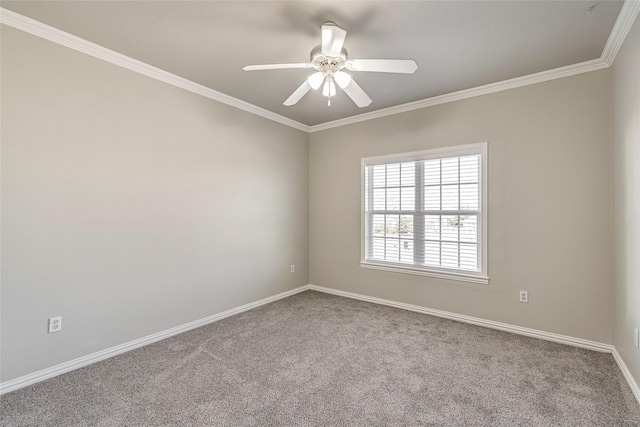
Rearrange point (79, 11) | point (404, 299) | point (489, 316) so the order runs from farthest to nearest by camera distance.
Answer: point (404, 299)
point (489, 316)
point (79, 11)

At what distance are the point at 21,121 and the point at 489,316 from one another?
4578mm

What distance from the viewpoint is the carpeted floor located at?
5.90 feet

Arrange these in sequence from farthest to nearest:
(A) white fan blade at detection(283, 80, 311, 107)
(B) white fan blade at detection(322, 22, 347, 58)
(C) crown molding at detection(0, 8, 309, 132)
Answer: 1. (A) white fan blade at detection(283, 80, 311, 107)
2. (C) crown molding at detection(0, 8, 309, 132)
3. (B) white fan blade at detection(322, 22, 347, 58)

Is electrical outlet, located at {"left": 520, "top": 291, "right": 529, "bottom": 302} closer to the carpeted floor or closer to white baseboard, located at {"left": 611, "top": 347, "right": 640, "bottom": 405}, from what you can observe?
the carpeted floor

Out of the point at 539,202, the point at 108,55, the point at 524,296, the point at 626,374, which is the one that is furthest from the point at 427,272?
the point at 108,55

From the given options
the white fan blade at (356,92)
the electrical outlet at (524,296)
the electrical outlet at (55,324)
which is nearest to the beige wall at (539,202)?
the electrical outlet at (524,296)

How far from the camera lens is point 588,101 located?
2.71 metres

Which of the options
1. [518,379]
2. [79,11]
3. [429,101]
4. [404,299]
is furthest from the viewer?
[404,299]

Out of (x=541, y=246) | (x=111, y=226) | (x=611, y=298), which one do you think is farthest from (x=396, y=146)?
(x=111, y=226)

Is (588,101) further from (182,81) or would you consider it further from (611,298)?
(182,81)

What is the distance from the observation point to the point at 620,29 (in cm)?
215

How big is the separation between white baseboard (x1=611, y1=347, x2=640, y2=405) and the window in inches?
44.0

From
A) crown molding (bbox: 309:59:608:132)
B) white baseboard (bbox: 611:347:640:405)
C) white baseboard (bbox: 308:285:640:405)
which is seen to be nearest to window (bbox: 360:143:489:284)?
white baseboard (bbox: 308:285:640:405)

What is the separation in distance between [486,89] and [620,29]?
1.12m
